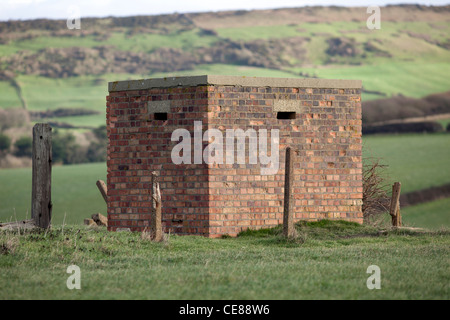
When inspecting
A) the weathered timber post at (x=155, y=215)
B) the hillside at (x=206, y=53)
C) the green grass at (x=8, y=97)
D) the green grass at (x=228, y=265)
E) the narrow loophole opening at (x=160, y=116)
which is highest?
the hillside at (x=206, y=53)

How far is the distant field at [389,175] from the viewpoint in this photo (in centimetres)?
4750

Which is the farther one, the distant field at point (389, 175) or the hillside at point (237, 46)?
the hillside at point (237, 46)

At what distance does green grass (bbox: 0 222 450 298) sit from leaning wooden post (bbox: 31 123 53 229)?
39cm

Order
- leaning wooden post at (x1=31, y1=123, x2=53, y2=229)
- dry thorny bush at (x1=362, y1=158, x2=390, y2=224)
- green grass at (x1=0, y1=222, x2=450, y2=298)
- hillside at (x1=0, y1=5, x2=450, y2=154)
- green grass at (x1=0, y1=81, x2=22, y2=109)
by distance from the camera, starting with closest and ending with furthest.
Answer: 1. green grass at (x1=0, y1=222, x2=450, y2=298)
2. leaning wooden post at (x1=31, y1=123, x2=53, y2=229)
3. dry thorny bush at (x1=362, y1=158, x2=390, y2=224)
4. green grass at (x1=0, y1=81, x2=22, y2=109)
5. hillside at (x1=0, y1=5, x2=450, y2=154)

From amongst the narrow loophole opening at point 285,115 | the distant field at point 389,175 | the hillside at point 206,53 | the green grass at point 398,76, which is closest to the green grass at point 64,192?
the distant field at point 389,175

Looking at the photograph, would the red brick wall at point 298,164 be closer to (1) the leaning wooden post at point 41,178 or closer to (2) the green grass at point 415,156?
(1) the leaning wooden post at point 41,178

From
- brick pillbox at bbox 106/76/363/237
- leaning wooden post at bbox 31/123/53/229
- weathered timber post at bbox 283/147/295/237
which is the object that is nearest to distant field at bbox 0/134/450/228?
brick pillbox at bbox 106/76/363/237

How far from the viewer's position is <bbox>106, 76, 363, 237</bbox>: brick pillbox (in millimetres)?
16219

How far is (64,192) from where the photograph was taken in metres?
57.1

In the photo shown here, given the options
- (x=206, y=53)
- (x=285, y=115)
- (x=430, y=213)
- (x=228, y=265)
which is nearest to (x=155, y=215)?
(x=228, y=265)

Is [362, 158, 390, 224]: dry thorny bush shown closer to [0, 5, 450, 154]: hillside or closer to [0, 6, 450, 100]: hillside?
[0, 5, 450, 154]: hillside

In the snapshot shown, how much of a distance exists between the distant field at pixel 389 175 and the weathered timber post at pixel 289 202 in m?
27.8

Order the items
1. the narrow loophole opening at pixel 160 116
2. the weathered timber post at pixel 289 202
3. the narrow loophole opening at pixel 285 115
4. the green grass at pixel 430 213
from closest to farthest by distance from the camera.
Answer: the weathered timber post at pixel 289 202 → the narrow loophole opening at pixel 160 116 → the narrow loophole opening at pixel 285 115 → the green grass at pixel 430 213
